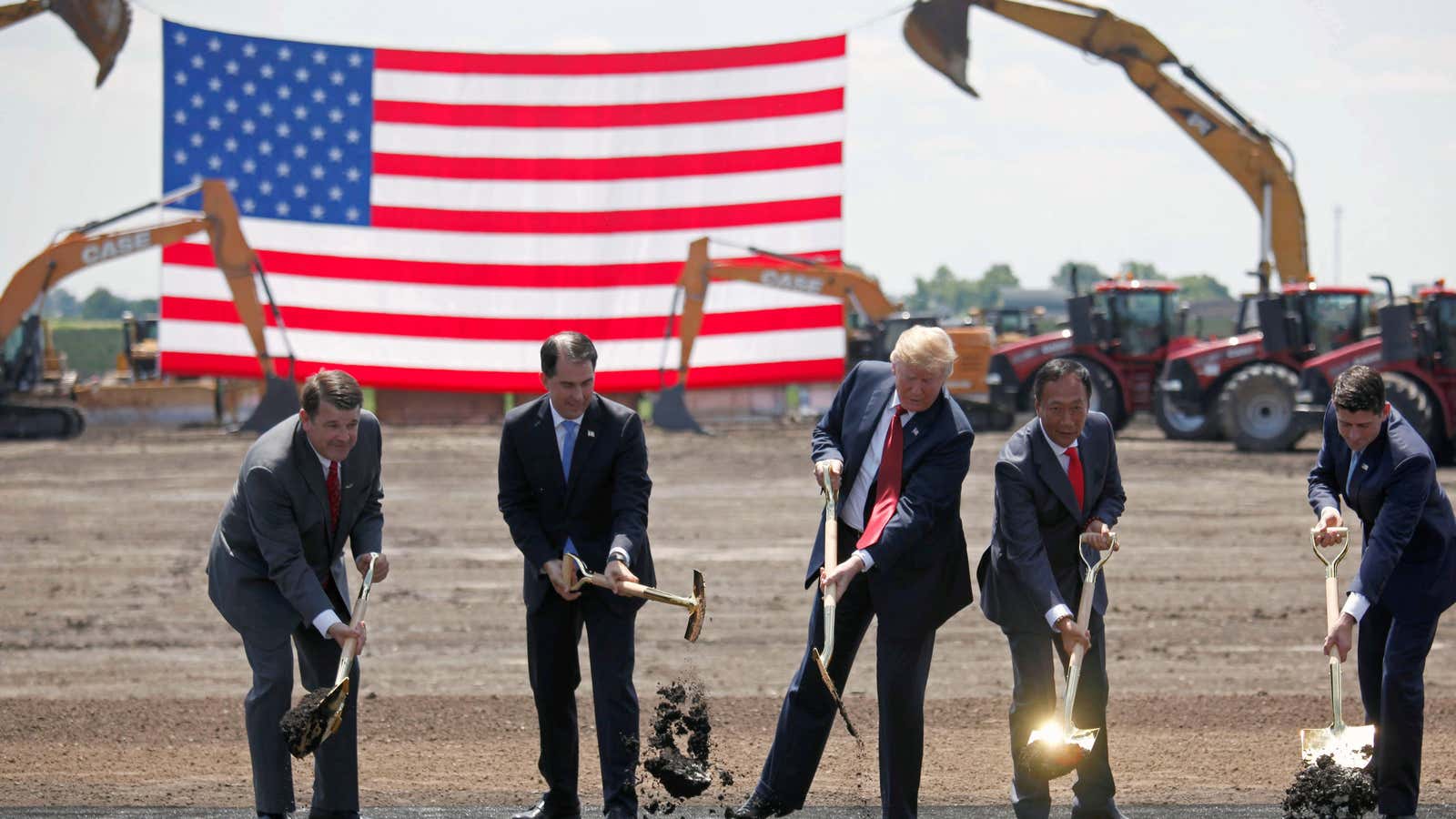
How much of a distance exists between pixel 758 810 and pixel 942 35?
2769 centimetres

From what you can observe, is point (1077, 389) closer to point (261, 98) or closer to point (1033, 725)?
point (1033, 725)

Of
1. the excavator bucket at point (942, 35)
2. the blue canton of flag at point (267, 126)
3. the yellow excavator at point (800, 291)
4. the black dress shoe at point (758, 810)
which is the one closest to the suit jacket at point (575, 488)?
the black dress shoe at point (758, 810)

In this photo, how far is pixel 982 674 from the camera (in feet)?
34.0

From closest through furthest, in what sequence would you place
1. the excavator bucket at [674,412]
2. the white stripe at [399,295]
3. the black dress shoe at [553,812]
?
the black dress shoe at [553,812], the excavator bucket at [674,412], the white stripe at [399,295]

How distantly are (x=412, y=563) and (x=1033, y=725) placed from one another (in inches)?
380

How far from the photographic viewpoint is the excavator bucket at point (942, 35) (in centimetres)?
3253

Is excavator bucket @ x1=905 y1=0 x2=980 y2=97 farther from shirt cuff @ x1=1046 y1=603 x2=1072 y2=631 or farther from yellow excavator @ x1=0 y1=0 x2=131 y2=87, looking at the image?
shirt cuff @ x1=1046 y1=603 x2=1072 y2=631

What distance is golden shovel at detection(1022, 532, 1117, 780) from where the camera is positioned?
6051mm

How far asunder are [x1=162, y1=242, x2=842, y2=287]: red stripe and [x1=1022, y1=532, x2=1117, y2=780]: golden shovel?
26.4 m

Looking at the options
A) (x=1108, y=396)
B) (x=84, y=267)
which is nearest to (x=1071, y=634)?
(x=1108, y=396)

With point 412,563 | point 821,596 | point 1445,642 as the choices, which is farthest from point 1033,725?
point 412,563

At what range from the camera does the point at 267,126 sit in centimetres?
3450

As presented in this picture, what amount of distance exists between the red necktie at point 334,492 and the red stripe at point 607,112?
1105 inches

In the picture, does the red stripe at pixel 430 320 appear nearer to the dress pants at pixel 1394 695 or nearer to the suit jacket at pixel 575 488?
the suit jacket at pixel 575 488
